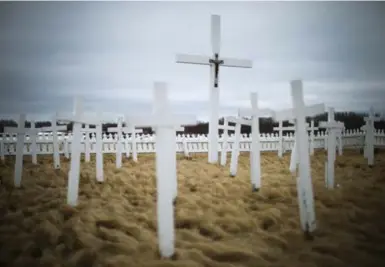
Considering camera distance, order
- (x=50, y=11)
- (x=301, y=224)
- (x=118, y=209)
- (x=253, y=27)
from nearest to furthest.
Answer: (x=301, y=224), (x=118, y=209), (x=50, y=11), (x=253, y=27)

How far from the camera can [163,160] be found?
2.31m

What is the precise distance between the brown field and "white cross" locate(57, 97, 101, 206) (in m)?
0.15

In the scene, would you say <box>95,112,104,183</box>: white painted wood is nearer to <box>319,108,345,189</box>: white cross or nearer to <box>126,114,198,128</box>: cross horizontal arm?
<box>126,114,198,128</box>: cross horizontal arm

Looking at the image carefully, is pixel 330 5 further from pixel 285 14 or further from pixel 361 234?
pixel 361 234

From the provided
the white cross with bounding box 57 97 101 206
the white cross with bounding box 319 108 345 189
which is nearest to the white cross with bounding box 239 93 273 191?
the white cross with bounding box 319 108 345 189

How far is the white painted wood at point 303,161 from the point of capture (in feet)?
8.85

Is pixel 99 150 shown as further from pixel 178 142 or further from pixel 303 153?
pixel 178 142

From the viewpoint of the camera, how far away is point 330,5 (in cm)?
444

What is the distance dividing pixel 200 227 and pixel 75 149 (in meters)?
1.78

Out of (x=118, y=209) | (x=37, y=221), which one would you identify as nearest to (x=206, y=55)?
(x=118, y=209)

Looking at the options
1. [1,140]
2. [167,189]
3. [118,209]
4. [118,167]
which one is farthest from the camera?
[1,140]

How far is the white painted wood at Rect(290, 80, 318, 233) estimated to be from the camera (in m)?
2.70

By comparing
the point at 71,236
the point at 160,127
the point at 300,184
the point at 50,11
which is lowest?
the point at 71,236

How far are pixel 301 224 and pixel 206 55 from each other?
539 cm
